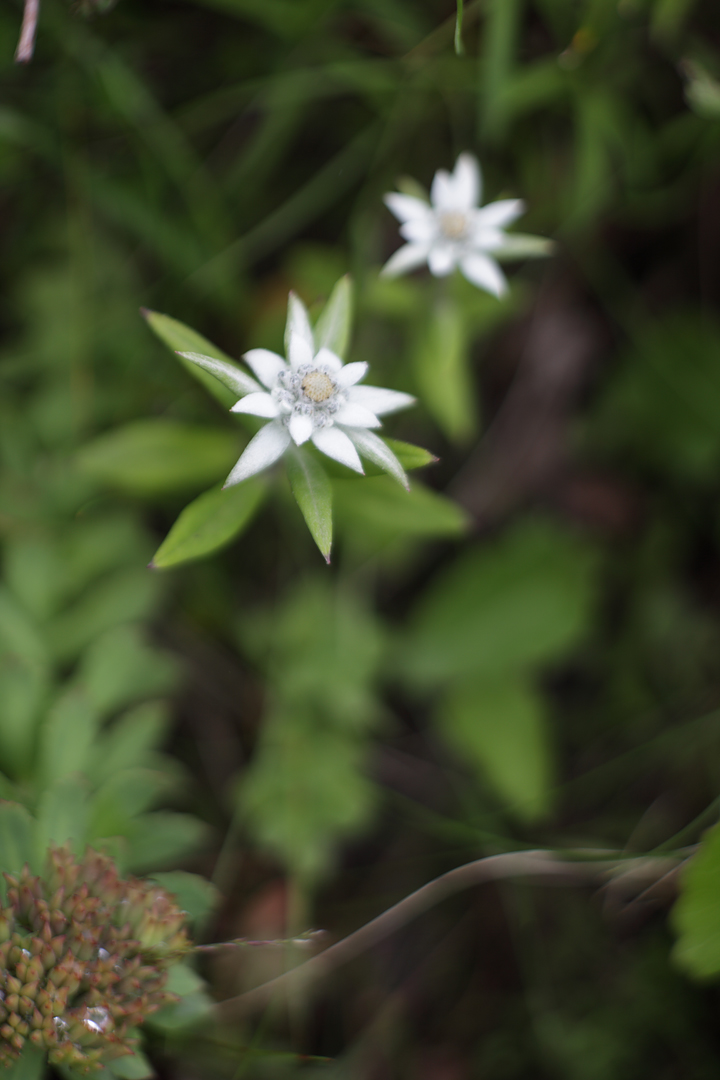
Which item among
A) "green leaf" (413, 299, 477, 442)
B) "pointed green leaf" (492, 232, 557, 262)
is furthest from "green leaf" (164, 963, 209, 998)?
"pointed green leaf" (492, 232, 557, 262)

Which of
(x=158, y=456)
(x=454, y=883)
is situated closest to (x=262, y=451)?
(x=158, y=456)

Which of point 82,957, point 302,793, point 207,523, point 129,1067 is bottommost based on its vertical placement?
point 129,1067

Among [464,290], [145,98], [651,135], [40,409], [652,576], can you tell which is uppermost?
[145,98]

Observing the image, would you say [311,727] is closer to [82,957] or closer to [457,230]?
[82,957]

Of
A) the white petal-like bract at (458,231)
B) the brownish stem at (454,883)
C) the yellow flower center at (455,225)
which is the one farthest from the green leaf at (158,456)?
the brownish stem at (454,883)

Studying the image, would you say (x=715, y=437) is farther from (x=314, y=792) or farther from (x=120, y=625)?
(x=120, y=625)

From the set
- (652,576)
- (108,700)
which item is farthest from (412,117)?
(108,700)
